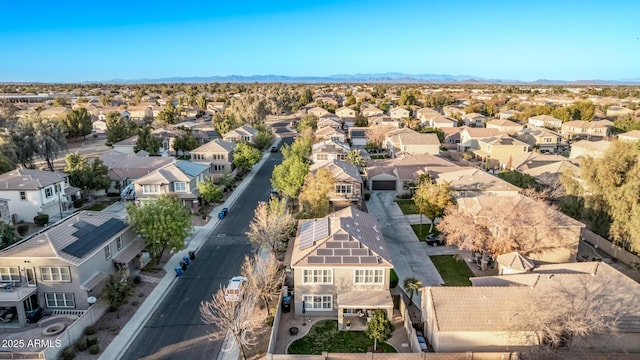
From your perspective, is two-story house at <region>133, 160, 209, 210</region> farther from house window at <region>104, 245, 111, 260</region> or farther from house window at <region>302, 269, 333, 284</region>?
house window at <region>302, 269, 333, 284</region>

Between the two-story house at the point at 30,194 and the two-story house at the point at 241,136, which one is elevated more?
the two-story house at the point at 241,136

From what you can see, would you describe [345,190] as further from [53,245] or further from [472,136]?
[472,136]

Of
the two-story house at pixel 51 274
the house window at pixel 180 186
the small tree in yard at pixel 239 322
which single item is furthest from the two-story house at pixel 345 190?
the two-story house at pixel 51 274

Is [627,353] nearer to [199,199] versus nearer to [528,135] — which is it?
[199,199]

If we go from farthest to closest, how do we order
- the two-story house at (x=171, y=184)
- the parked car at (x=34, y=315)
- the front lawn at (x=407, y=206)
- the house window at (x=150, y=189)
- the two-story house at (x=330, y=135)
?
the two-story house at (x=330, y=135) → the front lawn at (x=407, y=206) → the house window at (x=150, y=189) → the two-story house at (x=171, y=184) → the parked car at (x=34, y=315)

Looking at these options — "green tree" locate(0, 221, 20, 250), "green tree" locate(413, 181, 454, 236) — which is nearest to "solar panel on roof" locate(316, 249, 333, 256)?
"green tree" locate(413, 181, 454, 236)

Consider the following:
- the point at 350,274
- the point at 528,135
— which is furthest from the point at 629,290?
the point at 528,135

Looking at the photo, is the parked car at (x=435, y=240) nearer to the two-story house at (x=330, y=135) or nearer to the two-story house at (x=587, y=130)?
the two-story house at (x=330, y=135)
